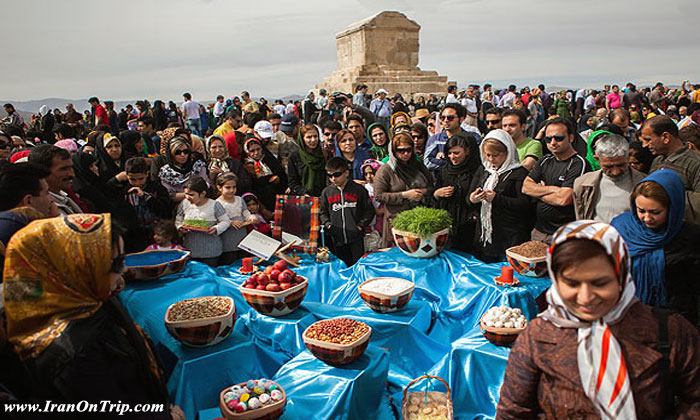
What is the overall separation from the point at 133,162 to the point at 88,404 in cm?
293

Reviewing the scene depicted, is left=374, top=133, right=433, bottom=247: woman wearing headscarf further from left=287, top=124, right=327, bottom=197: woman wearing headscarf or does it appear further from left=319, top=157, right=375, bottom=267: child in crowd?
left=287, top=124, right=327, bottom=197: woman wearing headscarf

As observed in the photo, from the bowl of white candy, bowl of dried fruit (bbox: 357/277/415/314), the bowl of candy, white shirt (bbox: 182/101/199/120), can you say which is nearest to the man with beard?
the bowl of white candy

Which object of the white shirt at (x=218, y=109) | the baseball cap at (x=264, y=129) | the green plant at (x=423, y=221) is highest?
the white shirt at (x=218, y=109)

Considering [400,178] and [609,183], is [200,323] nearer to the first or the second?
[400,178]

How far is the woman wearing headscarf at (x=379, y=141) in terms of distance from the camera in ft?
18.2

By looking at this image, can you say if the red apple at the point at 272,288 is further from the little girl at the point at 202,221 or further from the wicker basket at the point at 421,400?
the little girl at the point at 202,221

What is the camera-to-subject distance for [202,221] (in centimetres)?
399

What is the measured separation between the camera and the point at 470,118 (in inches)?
276

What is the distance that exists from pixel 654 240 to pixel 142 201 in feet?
13.3

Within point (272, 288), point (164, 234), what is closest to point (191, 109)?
point (164, 234)

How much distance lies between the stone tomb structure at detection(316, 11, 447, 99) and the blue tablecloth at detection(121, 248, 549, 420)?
19.2 meters

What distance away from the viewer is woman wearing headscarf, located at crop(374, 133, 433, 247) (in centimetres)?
441

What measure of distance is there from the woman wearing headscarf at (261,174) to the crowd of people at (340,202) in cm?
2

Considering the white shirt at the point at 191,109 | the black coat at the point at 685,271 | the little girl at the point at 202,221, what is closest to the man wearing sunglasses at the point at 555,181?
the black coat at the point at 685,271
